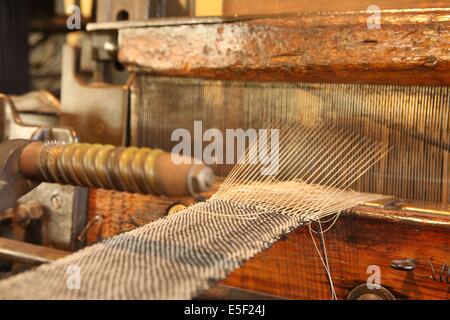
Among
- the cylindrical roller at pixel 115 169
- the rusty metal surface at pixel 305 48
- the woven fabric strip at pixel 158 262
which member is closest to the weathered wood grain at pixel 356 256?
the woven fabric strip at pixel 158 262

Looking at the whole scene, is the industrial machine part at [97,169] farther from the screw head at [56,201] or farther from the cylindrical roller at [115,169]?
the screw head at [56,201]

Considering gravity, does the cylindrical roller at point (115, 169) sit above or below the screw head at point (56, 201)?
above

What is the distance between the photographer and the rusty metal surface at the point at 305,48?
1922 millimetres

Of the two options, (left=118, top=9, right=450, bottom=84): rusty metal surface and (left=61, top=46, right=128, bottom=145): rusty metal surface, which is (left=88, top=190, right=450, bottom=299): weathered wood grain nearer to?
(left=118, top=9, right=450, bottom=84): rusty metal surface

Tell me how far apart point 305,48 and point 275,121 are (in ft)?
1.25

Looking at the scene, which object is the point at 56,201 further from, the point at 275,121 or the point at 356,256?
the point at 356,256

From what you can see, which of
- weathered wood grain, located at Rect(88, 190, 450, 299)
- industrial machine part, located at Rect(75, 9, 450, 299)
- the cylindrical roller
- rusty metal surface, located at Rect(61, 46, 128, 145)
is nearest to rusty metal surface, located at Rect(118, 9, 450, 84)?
industrial machine part, located at Rect(75, 9, 450, 299)

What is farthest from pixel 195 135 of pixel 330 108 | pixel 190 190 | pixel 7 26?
pixel 7 26

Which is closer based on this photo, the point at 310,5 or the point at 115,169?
the point at 115,169

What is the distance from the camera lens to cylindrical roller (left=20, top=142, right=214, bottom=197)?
3.46 feet

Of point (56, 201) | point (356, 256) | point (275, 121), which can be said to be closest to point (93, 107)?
point (56, 201)

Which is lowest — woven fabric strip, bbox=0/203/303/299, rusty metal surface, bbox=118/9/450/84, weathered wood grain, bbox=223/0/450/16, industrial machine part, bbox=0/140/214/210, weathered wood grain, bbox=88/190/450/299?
weathered wood grain, bbox=88/190/450/299

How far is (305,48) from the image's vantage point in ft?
7.03
